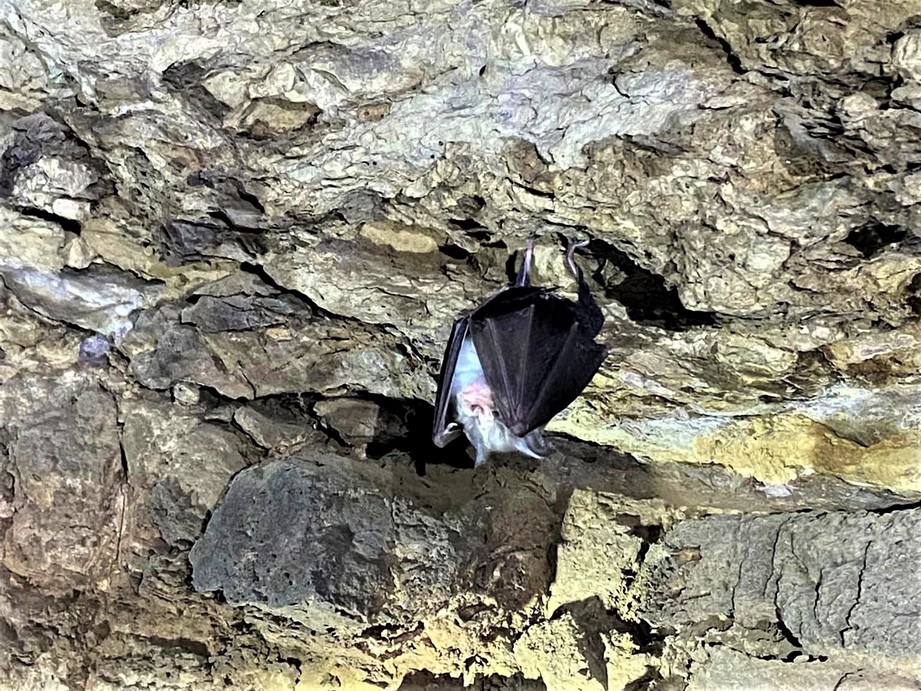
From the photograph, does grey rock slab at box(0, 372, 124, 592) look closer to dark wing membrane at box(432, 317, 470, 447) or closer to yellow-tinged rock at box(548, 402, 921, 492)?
dark wing membrane at box(432, 317, 470, 447)

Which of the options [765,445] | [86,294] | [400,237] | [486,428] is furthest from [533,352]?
[86,294]

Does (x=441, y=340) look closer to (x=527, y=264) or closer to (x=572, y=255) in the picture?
(x=527, y=264)

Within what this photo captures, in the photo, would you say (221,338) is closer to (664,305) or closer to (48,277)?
(48,277)

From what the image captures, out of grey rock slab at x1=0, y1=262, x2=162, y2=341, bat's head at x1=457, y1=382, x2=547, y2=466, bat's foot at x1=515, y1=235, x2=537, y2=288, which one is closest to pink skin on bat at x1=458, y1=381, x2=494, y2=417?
bat's head at x1=457, y1=382, x2=547, y2=466

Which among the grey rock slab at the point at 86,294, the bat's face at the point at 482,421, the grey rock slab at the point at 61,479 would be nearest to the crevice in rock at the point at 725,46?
the bat's face at the point at 482,421

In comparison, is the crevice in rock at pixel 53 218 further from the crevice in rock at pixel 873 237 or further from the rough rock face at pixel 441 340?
the crevice in rock at pixel 873 237

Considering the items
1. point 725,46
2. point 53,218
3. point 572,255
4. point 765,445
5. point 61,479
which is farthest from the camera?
point 61,479

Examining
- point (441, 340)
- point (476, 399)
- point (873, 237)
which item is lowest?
point (476, 399)
